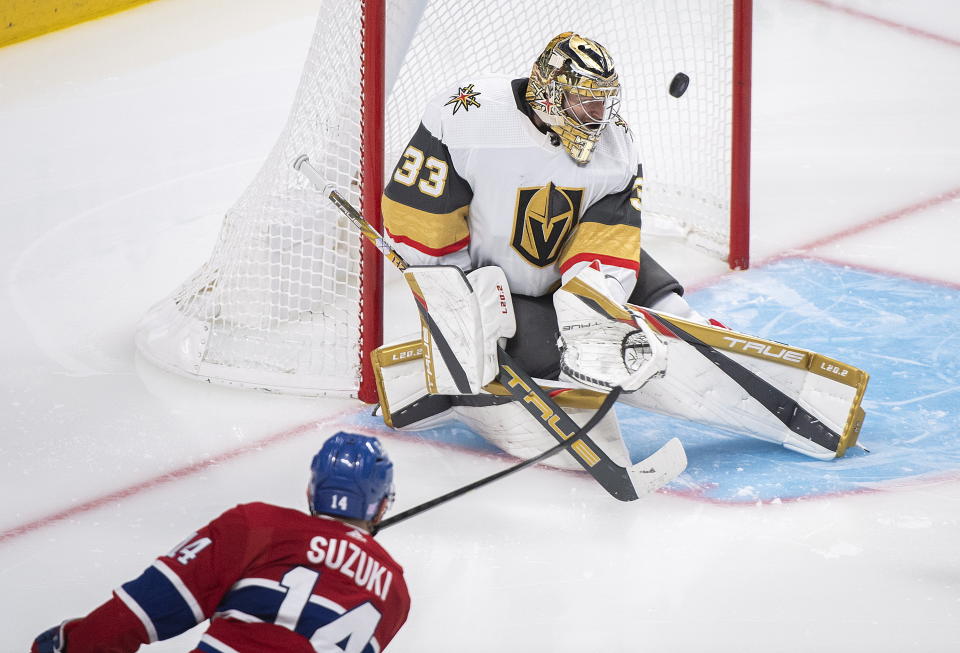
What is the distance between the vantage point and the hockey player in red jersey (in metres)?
1.72

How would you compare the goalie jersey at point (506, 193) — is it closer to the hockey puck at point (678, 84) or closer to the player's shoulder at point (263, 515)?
the hockey puck at point (678, 84)

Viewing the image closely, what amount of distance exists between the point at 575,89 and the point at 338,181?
853 mm

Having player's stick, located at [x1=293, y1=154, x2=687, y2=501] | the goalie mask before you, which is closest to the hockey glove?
player's stick, located at [x1=293, y1=154, x2=687, y2=501]

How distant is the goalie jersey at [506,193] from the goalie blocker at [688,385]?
0.35 feet

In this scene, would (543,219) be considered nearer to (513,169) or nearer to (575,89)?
(513,169)

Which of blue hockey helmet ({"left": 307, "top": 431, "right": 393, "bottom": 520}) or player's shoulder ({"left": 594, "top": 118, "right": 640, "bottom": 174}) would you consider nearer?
blue hockey helmet ({"left": 307, "top": 431, "right": 393, "bottom": 520})

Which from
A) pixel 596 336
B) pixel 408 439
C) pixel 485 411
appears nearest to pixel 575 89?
pixel 596 336

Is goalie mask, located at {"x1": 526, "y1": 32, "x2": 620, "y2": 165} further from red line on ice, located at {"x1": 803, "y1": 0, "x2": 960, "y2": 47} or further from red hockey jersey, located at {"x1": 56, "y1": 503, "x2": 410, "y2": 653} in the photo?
red line on ice, located at {"x1": 803, "y1": 0, "x2": 960, "y2": 47}

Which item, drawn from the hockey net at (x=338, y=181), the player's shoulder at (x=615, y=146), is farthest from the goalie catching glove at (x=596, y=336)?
the hockey net at (x=338, y=181)

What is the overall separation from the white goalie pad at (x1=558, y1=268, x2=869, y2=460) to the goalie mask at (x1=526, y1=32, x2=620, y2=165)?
0.43 m

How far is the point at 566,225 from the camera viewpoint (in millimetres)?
2896

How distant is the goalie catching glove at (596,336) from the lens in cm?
273

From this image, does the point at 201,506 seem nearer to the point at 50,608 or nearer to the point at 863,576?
the point at 50,608

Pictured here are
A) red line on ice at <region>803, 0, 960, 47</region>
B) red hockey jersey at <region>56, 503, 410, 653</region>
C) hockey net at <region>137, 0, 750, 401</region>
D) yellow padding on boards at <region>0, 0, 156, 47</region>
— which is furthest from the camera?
red line on ice at <region>803, 0, 960, 47</region>
